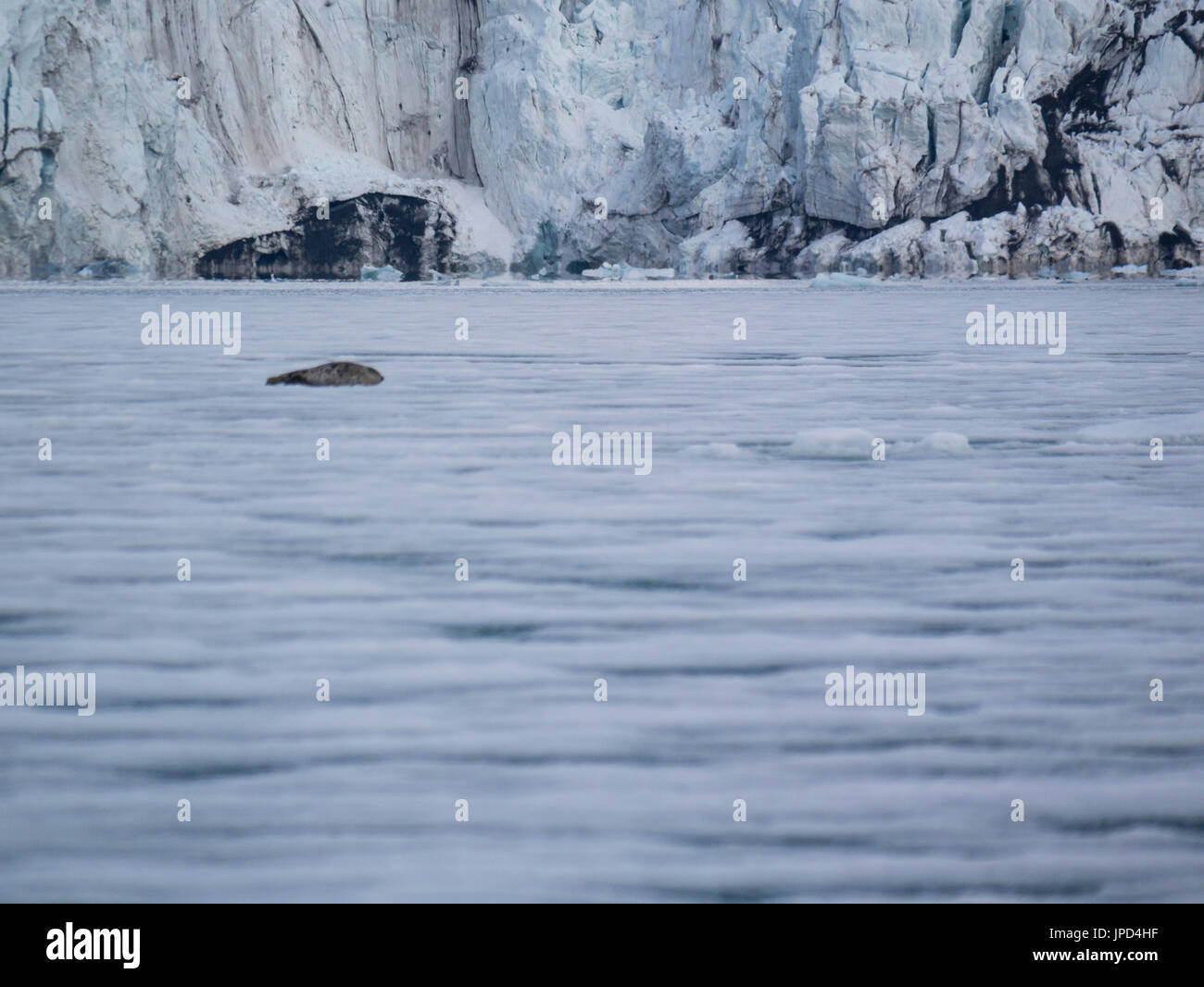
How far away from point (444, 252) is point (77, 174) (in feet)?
44.1

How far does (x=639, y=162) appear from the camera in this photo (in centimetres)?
3369

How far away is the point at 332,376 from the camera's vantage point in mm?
8102

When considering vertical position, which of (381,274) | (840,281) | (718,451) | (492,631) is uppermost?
(381,274)

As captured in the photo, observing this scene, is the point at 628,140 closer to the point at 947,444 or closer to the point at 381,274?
the point at 381,274

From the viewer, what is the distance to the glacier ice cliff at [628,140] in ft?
92.2

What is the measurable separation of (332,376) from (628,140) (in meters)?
28.2

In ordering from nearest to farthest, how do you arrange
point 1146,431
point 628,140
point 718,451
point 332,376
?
point 718,451, point 1146,431, point 332,376, point 628,140

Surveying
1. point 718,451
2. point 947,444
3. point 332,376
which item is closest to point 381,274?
point 332,376

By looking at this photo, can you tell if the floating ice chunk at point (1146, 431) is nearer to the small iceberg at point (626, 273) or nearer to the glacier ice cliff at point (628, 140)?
the glacier ice cliff at point (628, 140)

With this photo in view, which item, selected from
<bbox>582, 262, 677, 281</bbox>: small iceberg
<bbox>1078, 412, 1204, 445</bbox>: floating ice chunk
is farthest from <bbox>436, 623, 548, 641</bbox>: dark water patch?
<bbox>582, 262, 677, 281</bbox>: small iceberg

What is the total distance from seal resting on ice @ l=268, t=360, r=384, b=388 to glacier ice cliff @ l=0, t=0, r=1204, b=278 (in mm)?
20326

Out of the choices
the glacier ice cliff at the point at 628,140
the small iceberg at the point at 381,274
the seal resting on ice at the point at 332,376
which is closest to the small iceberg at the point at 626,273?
the glacier ice cliff at the point at 628,140

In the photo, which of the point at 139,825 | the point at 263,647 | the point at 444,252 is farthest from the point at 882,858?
the point at 444,252

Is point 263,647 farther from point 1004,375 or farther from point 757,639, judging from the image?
point 1004,375
